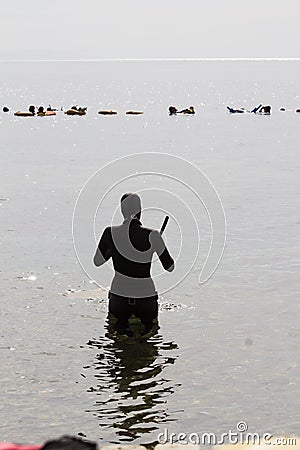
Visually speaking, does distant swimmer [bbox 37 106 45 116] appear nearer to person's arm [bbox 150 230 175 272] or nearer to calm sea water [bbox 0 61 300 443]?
calm sea water [bbox 0 61 300 443]

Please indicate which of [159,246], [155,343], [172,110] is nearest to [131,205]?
[159,246]

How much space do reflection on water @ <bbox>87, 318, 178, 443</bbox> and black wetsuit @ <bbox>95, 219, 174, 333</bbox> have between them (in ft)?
2.40

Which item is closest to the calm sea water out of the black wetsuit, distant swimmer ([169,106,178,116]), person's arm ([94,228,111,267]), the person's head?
the black wetsuit

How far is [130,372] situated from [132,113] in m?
103

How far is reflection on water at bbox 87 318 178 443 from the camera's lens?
12.1 m

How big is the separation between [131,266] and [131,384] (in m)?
2.06

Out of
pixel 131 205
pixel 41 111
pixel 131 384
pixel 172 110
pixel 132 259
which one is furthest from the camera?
pixel 172 110

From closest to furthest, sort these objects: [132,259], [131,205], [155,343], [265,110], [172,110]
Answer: [131,205] < [132,259] < [155,343] < [172,110] < [265,110]

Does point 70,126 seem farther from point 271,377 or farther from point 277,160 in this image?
point 271,377

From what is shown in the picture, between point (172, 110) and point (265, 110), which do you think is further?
point (265, 110)

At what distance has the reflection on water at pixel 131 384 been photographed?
12.1 m

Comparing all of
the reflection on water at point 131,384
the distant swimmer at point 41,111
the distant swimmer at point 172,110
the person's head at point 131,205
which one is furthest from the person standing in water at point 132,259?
the distant swimmer at point 172,110

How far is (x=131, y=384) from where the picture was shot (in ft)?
44.3

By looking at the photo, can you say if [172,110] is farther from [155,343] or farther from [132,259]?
[132,259]
